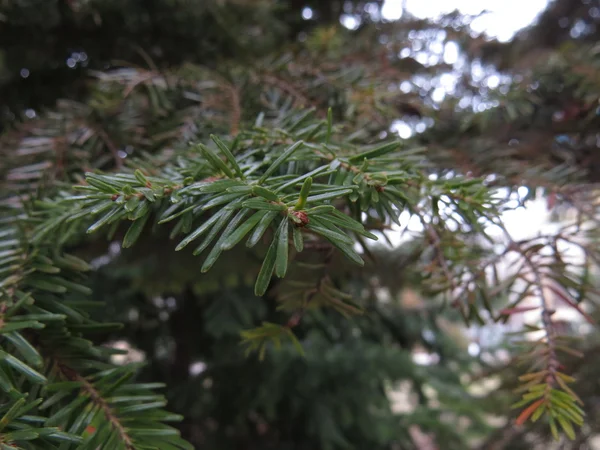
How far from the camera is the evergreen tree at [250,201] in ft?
0.80

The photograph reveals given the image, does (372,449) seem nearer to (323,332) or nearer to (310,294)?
(323,332)

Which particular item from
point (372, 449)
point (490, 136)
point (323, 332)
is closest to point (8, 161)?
point (490, 136)

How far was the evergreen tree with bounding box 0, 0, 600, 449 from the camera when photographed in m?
0.25

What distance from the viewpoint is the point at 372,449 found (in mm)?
1074

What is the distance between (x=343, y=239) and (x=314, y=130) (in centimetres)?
13

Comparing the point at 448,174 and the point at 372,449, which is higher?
the point at 448,174

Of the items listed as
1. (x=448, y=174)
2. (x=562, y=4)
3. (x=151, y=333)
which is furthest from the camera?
(x=562, y=4)

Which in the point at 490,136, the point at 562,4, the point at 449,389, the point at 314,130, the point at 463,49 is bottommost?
the point at 449,389

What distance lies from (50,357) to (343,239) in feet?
0.68

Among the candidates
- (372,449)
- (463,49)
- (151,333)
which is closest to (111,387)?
(463,49)

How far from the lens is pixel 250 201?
201mm

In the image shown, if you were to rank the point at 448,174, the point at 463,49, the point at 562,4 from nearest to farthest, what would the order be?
1. the point at 448,174
2. the point at 463,49
3. the point at 562,4

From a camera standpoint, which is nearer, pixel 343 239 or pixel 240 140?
pixel 343 239

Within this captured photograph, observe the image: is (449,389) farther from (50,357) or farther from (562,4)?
(50,357)
